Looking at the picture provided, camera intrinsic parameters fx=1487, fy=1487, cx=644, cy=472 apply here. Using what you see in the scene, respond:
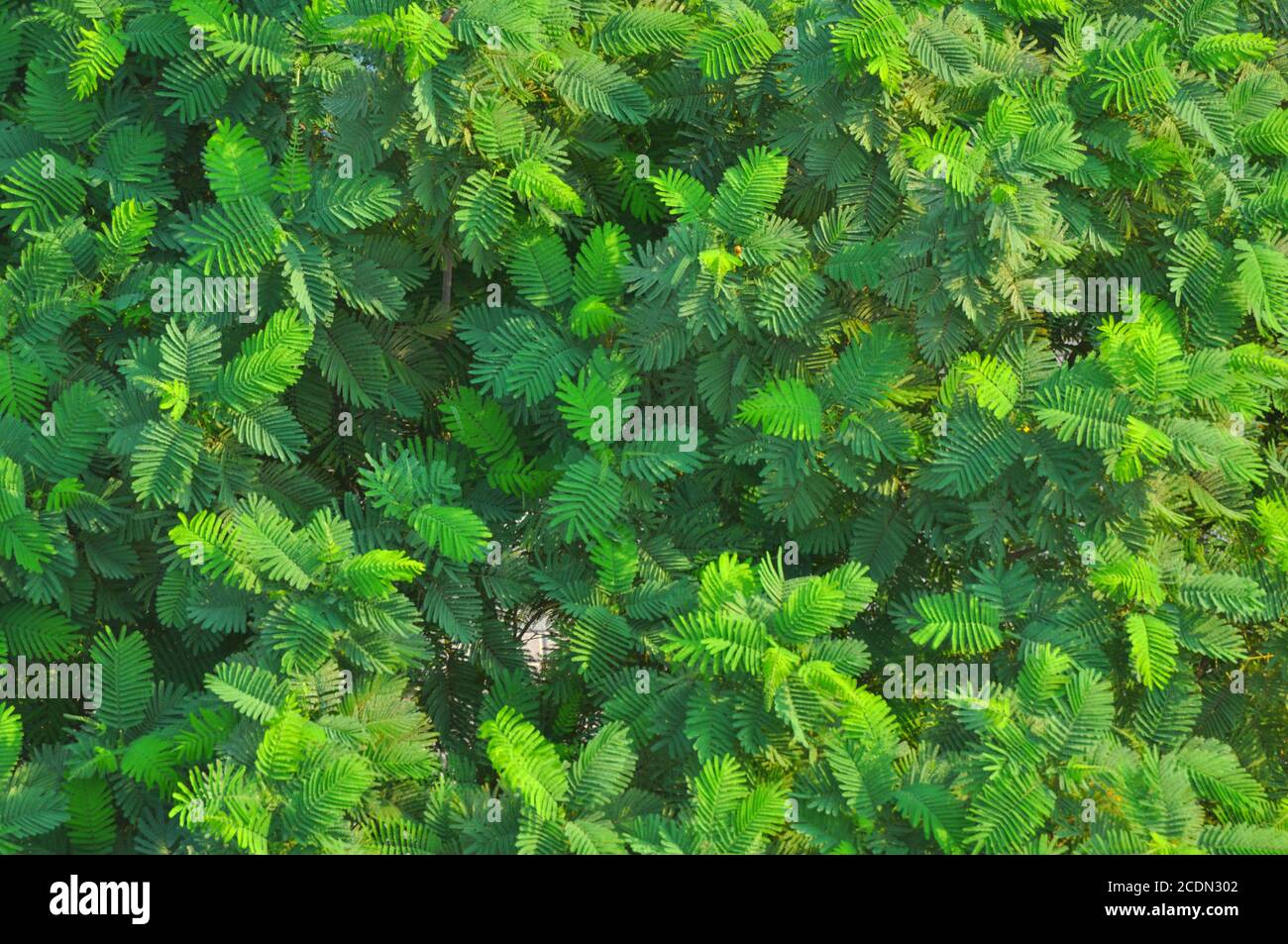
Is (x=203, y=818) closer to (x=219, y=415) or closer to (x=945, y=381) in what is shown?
(x=219, y=415)

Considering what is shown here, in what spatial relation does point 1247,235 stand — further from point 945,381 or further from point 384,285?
point 384,285

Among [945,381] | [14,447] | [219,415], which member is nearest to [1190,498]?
[945,381]

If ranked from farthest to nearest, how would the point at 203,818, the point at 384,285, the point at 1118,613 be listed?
the point at 384,285 < the point at 1118,613 < the point at 203,818

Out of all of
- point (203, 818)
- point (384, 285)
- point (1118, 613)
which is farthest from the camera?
point (384, 285)

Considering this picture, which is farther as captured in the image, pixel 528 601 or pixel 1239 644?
pixel 528 601

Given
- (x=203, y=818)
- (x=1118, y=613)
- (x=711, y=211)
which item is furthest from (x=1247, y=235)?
(x=203, y=818)

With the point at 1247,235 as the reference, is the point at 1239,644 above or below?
below

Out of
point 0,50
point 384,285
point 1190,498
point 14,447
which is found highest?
point 0,50
